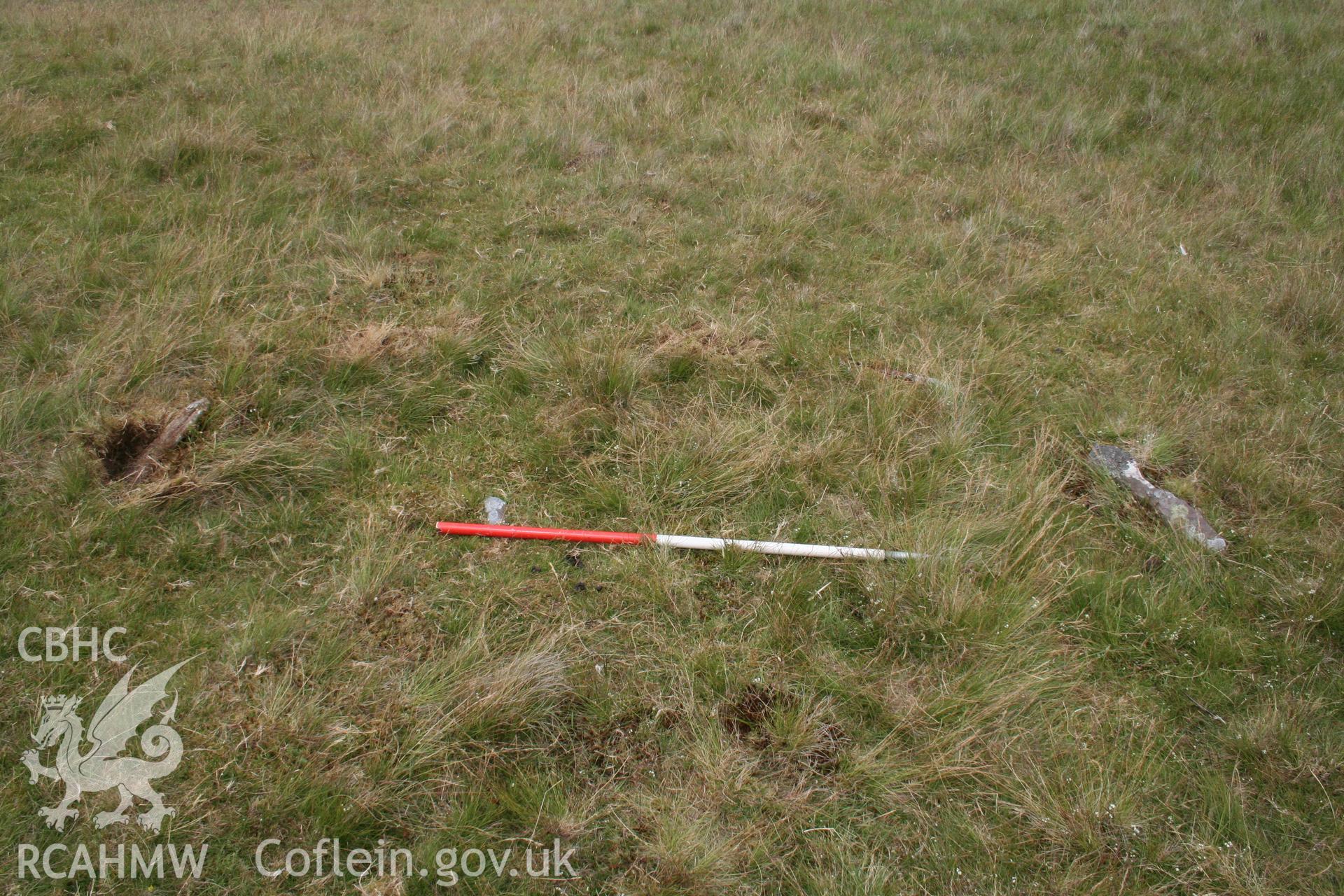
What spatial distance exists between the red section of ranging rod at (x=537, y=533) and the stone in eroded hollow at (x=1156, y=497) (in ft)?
6.79

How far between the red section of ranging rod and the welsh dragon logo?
3.45ft

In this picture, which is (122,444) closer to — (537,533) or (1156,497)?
(537,533)

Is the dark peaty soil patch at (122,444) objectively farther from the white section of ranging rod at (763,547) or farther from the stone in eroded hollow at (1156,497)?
the stone in eroded hollow at (1156,497)

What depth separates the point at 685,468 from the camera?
11.3ft

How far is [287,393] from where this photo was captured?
366cm

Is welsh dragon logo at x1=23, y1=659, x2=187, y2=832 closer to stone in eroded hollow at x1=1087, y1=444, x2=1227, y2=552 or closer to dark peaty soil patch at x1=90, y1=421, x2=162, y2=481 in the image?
dark peaty soil patch at x1=90, y1=421, x2=162, y2=481

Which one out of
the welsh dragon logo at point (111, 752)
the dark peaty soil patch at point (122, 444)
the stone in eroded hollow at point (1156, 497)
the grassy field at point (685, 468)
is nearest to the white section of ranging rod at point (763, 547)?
the grassy field at point (685, 468)

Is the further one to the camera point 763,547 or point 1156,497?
point 1156,497

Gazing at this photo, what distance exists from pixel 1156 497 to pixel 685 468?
1.94 metres

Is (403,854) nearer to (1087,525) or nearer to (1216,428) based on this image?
(1087,525)

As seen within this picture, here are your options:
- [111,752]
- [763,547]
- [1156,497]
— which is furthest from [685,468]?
[111,752]

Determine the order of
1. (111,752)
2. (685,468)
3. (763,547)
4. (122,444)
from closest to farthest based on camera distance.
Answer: (111,752) < (763,547) < (122,444) < (685,468)

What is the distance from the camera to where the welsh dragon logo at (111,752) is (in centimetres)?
226

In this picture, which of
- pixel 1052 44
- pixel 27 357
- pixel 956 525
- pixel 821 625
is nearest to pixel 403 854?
pixel 821 625
